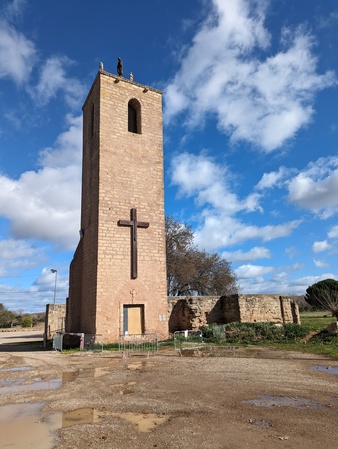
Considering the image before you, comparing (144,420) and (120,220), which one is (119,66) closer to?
(120,220)

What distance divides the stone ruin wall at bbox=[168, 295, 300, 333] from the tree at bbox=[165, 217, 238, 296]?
10062 mm

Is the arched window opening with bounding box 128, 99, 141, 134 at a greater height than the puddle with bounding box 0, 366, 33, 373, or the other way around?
the arched window opening with bounding box 128, 99, 141, 134

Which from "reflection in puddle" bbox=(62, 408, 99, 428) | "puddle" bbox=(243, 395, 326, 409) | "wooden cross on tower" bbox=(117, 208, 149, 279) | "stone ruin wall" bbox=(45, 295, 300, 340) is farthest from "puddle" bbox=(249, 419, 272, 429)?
"stone ruin wall" bbox=(45, 295, 300, 340)

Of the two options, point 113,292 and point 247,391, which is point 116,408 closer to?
point 247,391

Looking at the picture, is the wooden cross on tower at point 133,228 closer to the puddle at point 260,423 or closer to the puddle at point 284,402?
the puddle at point 284,402

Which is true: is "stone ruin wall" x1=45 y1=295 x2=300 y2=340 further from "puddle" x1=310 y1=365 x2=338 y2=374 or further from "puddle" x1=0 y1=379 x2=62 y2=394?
"puddle" x1=0 y1=379 x2=62 y2=394

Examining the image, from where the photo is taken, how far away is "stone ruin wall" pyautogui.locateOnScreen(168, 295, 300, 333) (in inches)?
723

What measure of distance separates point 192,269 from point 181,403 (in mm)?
23816

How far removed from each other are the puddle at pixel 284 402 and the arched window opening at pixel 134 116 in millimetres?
15426

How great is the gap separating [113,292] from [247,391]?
31.7 ft

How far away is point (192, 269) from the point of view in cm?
2930

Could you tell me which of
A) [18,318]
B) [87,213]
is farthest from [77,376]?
[18,318]

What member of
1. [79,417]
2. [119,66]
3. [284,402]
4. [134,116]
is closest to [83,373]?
[79,417]

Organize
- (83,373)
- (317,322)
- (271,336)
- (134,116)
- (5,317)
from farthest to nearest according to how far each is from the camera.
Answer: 1. (5,317)
2. (317,322)
3. (134,116)
4. (271,336)
5. (83,373)
